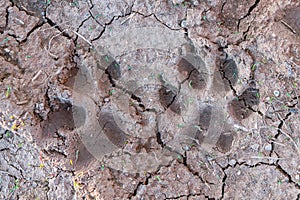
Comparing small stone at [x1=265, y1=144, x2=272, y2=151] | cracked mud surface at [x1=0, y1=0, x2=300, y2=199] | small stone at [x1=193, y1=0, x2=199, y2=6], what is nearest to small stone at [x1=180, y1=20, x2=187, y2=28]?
cracked mud surface at [x1=0, y1=0, x2=300, y2=199]

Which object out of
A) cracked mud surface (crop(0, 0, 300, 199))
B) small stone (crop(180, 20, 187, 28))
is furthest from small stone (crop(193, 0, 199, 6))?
small stone (crop(180, 20, 187, 28))

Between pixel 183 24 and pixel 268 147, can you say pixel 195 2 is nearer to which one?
pixel 183 24

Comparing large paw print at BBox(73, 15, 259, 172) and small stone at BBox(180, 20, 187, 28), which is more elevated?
small stone at BBox(180, 20, 187, 28)

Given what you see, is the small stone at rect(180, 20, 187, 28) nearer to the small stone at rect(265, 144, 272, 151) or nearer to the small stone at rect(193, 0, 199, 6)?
the small stone at rect(193, 0, 199, 6)

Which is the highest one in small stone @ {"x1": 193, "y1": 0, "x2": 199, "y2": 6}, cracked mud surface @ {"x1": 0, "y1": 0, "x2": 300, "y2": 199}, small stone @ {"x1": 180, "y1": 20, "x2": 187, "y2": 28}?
small stone @ {"x1": 193, "y1": 0, "x2": 199, "y2": 6}

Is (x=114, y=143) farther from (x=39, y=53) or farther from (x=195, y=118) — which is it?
(x=39, y=53)

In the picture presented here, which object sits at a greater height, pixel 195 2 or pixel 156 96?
pixel 195 2

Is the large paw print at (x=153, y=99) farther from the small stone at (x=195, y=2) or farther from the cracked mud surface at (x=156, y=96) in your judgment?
the small stone at (x=195, y=2)

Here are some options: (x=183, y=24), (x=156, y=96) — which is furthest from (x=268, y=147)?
(x=183, y=24)
